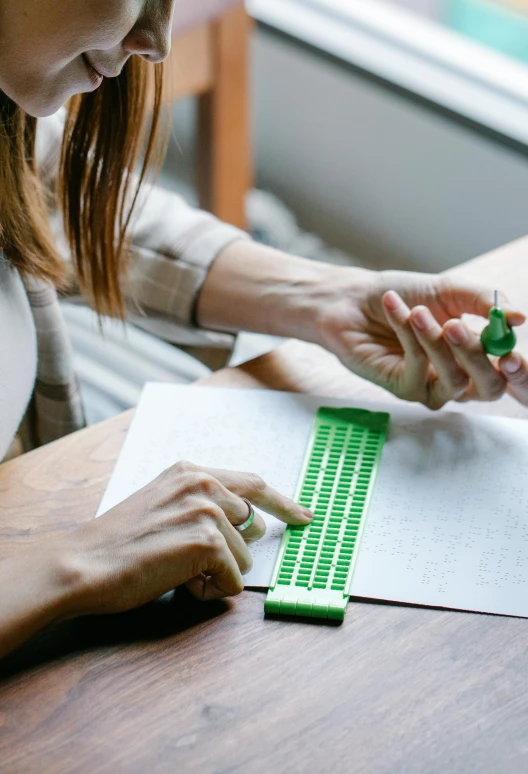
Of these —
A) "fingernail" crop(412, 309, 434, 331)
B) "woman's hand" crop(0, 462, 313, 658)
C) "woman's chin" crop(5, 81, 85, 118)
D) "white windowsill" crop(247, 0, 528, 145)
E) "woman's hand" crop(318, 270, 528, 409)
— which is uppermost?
"woman's chin" crop(5, 81, 85, 118)

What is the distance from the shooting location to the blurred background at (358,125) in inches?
79.6

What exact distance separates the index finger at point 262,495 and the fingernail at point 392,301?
9.5 inches

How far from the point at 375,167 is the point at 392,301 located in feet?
4.62

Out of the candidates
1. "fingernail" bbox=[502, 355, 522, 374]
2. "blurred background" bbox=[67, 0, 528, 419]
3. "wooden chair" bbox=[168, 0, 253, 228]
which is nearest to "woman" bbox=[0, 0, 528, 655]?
"fingernail" bbox=[502, 355, 522, 374]

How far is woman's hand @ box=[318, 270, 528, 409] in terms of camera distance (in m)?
0.96

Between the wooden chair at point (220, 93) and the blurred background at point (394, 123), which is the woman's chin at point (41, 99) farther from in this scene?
the blurred background at point (394, 123)

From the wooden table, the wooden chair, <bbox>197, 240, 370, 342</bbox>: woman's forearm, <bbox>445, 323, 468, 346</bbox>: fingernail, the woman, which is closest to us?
the wooden table

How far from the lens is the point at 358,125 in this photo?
2322 mm

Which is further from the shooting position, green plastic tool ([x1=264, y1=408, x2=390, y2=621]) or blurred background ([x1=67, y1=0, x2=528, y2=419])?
blurred background ([x1=67, y1=0, x2=528, y2=419])

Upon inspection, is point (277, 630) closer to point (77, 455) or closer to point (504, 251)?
point (77, 455)

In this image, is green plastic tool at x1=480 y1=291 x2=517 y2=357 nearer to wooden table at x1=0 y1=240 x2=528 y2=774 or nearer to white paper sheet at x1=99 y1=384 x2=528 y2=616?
white paper sheet at x1=99 y1=384 x2=528 y2=616

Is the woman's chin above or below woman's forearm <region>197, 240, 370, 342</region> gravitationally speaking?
above

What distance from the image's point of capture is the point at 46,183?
1.20 m

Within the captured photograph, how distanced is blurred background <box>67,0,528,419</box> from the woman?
27.9 inches
